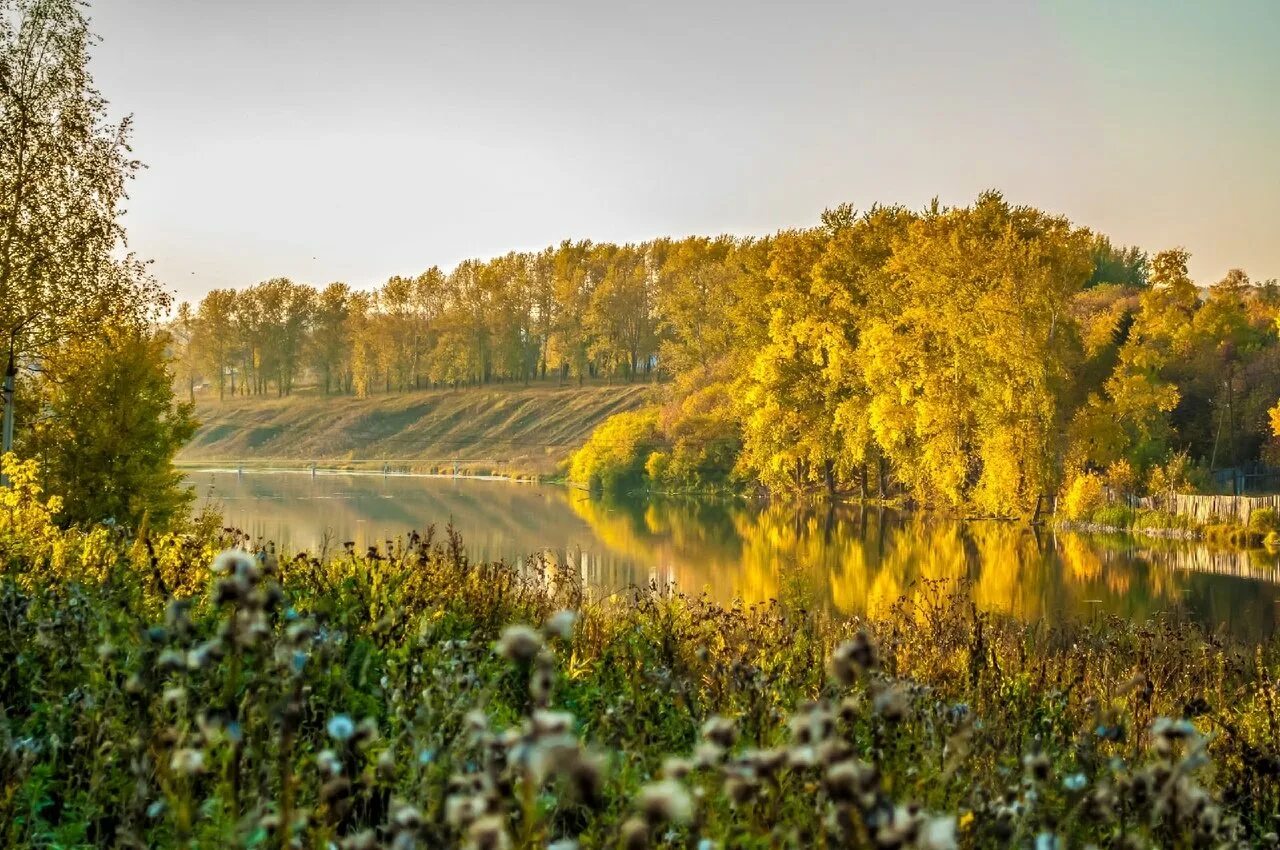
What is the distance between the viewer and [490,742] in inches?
82.4

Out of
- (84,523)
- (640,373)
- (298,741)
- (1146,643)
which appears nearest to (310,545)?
(84,523)

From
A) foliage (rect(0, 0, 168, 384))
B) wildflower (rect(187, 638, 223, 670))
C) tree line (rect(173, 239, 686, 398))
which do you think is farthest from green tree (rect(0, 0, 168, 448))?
tree line (rect(173, 239, 686, 398))

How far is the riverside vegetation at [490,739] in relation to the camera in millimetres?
2125

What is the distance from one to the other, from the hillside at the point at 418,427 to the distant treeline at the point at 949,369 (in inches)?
574

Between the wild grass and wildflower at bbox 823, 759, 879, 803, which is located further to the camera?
the wild grass

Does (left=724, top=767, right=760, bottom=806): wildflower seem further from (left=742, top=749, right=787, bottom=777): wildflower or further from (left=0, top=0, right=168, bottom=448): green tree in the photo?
(left=0, top=0, right=168, bottom=448): green tree

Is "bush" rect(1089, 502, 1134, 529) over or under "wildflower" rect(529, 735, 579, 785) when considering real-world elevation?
under

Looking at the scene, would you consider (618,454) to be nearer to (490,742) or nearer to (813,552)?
(813,552)

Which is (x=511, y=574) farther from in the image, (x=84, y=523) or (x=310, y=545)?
(x=310, y=545)

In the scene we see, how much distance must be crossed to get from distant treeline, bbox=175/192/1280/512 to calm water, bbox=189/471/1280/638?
117 inches

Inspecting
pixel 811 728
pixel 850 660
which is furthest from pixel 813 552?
pixel 811 728

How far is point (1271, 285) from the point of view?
61.0 metres

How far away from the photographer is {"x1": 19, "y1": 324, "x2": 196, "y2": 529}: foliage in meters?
17.3

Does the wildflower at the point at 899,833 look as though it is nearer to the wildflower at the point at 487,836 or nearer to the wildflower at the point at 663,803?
the wildflower at the point at 663,803
